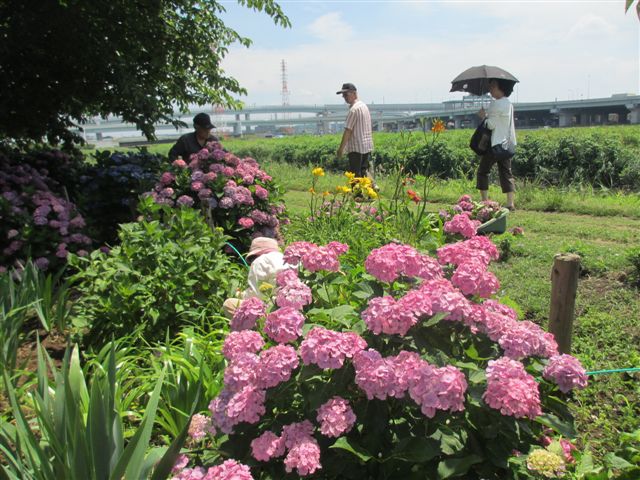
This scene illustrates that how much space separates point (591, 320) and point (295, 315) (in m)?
2.65

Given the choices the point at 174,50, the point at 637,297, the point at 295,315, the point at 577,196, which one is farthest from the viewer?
the point at 577,196

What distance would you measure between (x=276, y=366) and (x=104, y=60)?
5.57 meters

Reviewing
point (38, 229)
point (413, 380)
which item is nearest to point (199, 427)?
point (413, 380)

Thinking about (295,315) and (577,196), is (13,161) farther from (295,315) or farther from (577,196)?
(577,196)

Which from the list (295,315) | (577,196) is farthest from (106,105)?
(577,196)

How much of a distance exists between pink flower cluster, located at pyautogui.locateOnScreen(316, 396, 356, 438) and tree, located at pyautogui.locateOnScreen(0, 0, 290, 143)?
5.31 m

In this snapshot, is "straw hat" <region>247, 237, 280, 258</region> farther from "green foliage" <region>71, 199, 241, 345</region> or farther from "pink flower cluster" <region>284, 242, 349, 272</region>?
"pink flower cluster" <region>284, 242, 349, 272</region>

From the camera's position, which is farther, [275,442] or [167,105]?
[167,105]

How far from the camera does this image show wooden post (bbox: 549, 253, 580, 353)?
2578 mm

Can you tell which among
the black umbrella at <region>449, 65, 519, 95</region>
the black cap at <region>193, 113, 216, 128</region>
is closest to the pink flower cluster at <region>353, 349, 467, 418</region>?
the black cap at <region>193, 113, 216, 128</region>

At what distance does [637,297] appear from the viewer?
3.93 m

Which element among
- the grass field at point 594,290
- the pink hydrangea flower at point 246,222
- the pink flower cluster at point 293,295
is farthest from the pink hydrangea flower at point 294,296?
the pink hydrangea flower at point 246,222

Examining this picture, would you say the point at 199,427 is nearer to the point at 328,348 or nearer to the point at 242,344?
the point at 242,344

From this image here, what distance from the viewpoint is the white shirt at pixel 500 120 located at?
23.0 feet
